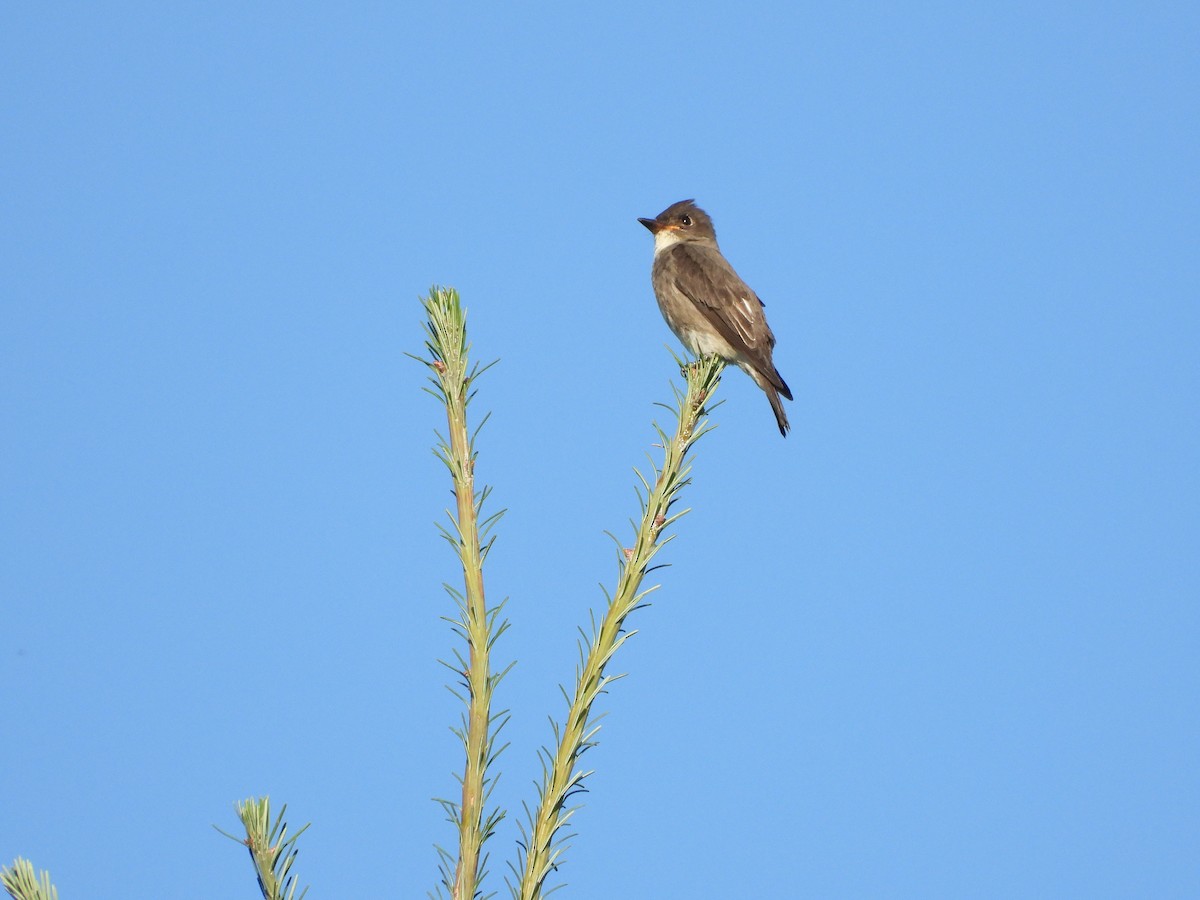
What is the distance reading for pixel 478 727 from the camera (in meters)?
2.70

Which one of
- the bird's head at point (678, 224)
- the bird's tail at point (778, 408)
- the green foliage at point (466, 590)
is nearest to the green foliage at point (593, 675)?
the green foliage at point (466, 590)

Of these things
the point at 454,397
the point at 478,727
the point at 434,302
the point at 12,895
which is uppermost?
the point at 434,302

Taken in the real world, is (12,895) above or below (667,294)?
below

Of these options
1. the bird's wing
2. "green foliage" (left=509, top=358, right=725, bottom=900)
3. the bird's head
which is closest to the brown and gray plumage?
the bird's wing

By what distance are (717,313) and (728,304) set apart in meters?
0.15

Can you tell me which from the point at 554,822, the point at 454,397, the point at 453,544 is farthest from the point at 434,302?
the point at 554,822

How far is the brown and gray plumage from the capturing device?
9.59m

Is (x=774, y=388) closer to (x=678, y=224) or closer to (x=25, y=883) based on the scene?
(x=678, y=224)

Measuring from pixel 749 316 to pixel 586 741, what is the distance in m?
7.33

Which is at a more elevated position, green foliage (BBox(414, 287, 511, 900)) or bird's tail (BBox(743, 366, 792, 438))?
bird's tail (BBox(743, 366, 792, 438))

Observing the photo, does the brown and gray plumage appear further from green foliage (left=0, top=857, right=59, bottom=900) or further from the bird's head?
green foliage (left=0, top=857, right=59, bottom=900)

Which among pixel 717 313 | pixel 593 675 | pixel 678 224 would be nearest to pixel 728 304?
pixel 717 313

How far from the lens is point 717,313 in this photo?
976 cm

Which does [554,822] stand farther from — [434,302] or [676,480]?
[434,302]
